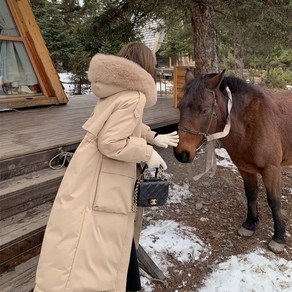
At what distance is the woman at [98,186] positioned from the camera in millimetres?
1624

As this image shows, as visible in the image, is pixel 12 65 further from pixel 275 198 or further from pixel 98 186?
pixel 275 198

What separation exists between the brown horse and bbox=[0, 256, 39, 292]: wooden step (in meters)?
1.40

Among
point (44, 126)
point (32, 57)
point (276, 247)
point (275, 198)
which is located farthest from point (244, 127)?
point (32, 57)

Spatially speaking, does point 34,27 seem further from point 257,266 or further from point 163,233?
point 257,266

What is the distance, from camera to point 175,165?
4.80 m

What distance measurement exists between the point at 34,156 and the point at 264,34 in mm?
4706

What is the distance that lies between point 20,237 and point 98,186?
0.97 m

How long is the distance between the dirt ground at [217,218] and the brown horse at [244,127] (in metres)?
0.17

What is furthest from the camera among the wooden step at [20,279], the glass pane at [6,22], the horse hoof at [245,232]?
the glass pane at [6,22]

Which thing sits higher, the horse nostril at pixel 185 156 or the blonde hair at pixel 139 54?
the blonde hair at pixel 139 54

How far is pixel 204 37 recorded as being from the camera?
5176mm

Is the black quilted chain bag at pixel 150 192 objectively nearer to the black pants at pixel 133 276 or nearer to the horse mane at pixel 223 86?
the black pants at pixel 133 276

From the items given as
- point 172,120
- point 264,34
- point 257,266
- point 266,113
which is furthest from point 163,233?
point 264,34

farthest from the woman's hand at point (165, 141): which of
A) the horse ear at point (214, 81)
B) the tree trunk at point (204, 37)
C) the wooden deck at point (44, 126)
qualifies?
the tree trunk at point (204, 37)
